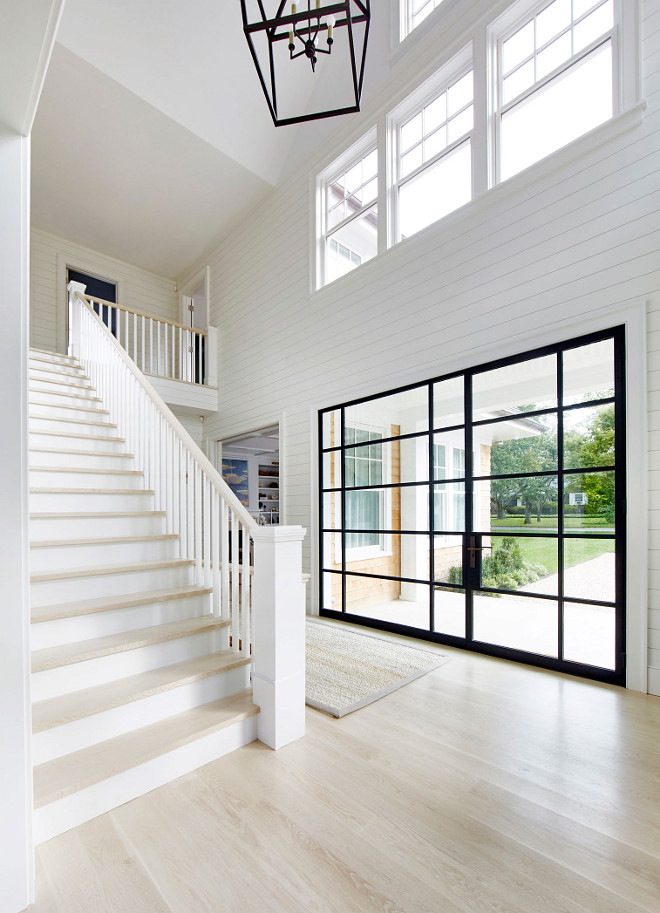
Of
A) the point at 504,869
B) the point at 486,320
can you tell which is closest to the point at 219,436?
the point at 486,320

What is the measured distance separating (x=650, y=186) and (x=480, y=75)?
1.78 metres

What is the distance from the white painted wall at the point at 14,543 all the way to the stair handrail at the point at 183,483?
3.18ft

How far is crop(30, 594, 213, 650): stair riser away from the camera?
82.9 inches

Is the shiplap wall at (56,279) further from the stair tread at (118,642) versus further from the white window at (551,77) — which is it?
the white window at (551,77)

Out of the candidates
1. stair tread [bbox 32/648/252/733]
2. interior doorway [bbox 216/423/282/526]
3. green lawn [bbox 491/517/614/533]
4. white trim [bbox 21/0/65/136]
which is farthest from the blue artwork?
white trim [bbox 21/0/65/136]

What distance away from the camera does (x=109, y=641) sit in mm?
2180

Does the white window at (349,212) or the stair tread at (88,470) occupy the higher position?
the white window at (349,212)

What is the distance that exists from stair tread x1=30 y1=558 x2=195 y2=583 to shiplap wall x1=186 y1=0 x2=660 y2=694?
2197 mm

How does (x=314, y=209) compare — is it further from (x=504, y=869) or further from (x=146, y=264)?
(x=504, y=869)

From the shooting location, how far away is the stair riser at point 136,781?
1.56 meters

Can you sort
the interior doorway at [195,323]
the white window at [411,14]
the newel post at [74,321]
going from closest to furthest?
the white window at [411,14], the newel post at [74,321], the interior doorway at [195,323]

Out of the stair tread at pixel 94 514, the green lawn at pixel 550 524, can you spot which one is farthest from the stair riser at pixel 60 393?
the green lawn at pixel 550 524

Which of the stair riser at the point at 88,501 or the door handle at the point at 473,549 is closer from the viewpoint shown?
the stair riser at the point at 88,501

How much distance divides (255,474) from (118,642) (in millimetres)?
7118
